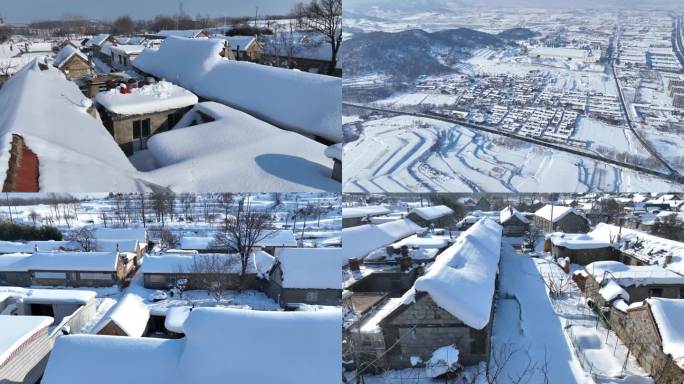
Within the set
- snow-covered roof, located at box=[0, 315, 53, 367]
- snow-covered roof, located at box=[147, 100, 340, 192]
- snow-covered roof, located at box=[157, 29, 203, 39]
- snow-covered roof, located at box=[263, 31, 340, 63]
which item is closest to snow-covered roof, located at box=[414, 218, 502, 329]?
snow-covered roof, located at box=[147, 100, 340, 192]

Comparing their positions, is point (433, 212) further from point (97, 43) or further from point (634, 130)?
point (97, 43)

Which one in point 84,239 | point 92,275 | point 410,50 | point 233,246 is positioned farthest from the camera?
point 92,275

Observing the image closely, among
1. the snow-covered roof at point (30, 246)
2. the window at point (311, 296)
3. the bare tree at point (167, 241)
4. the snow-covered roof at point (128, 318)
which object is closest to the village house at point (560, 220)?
the window at point (311, 296)

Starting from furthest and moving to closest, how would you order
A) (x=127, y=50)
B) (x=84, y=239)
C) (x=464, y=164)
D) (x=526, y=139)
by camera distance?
1. (x=84, y=239)
2. (x=127, y=50)
3. (x=526, y=139)
4. (x=464, y=164)

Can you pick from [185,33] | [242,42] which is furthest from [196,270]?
[242,42]

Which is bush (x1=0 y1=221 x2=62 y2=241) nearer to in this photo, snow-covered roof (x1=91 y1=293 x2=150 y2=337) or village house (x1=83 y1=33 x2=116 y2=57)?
snow-covered roof (x1=91 y1=293 x2=150 y2=337)

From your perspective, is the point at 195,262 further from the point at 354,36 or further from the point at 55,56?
the point at 354,36

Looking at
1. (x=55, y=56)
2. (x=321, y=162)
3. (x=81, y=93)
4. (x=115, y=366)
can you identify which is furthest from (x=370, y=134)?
(x=55, y=56)
